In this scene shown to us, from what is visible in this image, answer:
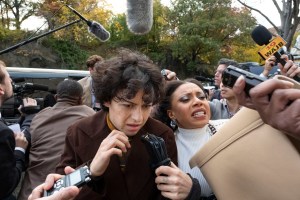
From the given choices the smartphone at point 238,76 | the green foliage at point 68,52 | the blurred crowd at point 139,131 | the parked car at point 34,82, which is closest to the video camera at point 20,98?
the parked car at point 34,82

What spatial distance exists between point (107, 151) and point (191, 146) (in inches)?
23.8

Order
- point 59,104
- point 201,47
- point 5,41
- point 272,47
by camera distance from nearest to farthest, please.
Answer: point 272,47 → point 59,104 → point 5,41 → point 201,47

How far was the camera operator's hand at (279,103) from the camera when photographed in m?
0.72

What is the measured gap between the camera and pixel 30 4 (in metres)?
20.5

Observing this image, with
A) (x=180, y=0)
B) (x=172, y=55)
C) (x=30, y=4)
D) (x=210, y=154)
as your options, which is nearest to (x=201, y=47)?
(x=172, y=55)

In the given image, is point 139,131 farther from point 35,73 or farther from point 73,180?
point 35,73

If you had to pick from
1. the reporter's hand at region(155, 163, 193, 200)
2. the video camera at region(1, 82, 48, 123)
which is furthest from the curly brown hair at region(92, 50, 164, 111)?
the video camera at region(1, 82, 48, 123)

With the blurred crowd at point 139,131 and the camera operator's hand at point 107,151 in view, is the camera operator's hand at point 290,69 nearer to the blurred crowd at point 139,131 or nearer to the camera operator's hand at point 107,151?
the blurred crowd at point 139,131

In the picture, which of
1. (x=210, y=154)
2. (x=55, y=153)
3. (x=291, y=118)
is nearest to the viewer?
(x=291, y=118)

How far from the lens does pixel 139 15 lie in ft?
6.41

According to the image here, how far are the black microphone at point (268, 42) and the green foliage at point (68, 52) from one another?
60.6 feet

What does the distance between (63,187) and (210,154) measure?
469 millimetres

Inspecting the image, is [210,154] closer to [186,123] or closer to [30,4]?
[186,123]

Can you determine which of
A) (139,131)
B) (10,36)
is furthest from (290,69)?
(10,36)
